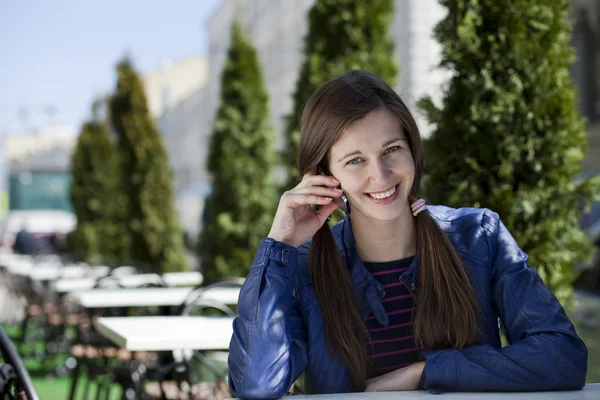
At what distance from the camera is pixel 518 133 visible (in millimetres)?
4355

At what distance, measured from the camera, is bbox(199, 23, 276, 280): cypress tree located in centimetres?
1002

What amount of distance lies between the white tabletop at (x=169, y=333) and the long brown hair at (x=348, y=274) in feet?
4.56

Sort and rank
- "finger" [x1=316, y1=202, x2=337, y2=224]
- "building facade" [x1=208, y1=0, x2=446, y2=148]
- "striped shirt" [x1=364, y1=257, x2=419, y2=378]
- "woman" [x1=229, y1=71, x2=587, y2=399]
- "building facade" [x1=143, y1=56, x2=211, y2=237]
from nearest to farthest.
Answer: "woman" [x1=229, y1=71, x2=587, y2=399] < "striped shirt" [x1=364, y1=257, x2=419, y2=378] < "finger" [x1=316, y1=202, x2=337, y2=224] < "building facade" [x1=208, y1=0, x2=446, y2=148] < "building facade" [x1=143, y1=56, x2=211, y2=237]

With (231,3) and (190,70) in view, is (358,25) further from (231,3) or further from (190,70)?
(190,70)

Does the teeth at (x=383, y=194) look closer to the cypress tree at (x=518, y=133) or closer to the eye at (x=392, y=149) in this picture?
the eye at (x=392, y=149)

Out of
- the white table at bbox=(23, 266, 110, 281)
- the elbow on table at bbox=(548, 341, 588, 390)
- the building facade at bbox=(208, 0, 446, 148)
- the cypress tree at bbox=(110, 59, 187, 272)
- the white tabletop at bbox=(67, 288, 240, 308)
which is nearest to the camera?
the elbow on table at bbox=(548, 341, 588, 390)

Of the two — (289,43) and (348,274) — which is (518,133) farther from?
(289,43)

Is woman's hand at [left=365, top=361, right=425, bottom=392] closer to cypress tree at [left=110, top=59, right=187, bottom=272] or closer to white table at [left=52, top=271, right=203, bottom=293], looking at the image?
white table at [left=52, top=271, right=203, bottom=293]

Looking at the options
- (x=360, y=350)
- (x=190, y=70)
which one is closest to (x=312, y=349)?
(x=360, y=350)

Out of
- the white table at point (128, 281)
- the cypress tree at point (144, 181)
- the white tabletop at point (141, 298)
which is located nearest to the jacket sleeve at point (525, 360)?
the white tabletop at point (141, 298)

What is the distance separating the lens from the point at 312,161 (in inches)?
100.0

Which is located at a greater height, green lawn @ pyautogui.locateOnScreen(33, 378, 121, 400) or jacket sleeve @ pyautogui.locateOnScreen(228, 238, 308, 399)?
jacket sleeve @ pyautogui.locateOnScreen(228, 238, 308, 399)

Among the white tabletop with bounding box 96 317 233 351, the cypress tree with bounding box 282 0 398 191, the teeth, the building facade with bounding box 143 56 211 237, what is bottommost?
the building facade with bounding box 143 56 211 237

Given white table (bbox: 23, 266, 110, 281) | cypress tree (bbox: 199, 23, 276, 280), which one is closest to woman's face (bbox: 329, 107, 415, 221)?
cypress tree (bbox: 199, 23, 276, 280)
